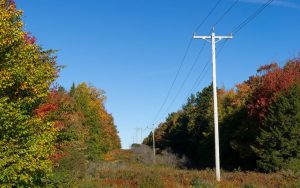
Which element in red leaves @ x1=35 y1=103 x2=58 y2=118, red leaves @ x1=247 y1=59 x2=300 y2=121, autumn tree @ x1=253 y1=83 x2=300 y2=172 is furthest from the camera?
red leaves @ x1=247 y1=59 x2=300 y2=121

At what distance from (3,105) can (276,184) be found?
783 inches

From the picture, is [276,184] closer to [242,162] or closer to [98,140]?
[242,162]

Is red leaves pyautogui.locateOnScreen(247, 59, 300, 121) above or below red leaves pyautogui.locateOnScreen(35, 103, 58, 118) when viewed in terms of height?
above

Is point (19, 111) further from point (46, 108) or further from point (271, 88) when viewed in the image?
point (271, 88)

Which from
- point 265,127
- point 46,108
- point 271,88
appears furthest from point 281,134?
point 46,108

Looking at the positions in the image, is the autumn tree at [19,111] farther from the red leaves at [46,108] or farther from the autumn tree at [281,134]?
the autumn tree at [281,134]

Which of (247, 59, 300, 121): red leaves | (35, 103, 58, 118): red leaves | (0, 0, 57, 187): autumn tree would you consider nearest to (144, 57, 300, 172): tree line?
(247, 59, 300, 121): red leaves

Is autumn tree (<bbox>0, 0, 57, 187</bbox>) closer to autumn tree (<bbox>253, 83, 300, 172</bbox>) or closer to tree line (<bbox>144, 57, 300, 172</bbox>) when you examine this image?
tree line (<bbox>144, 57, 300, 172</bbox>)

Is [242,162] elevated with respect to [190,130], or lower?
lower

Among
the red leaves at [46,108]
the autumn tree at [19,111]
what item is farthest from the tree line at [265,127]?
the autumn tree at [19,111]

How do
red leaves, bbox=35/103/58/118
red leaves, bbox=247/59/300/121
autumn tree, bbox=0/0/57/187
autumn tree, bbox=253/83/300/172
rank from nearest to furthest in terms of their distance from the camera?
1. autumn tree, bbox=0/0/57/187
2. red leaves, bbox=35/103/58/118
3. autumn tree, bbox=253/83/300/172
4. red leaves, bbox=247/59/300/121

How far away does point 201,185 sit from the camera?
29484 millimetres

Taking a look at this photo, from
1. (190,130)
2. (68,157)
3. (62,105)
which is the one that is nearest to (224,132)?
(190,130)

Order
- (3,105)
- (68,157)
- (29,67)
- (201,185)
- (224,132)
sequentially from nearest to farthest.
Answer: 1. (3,105)
2. (29,67)
3. (201,185)
4. (68,157)
5. (224,132)
